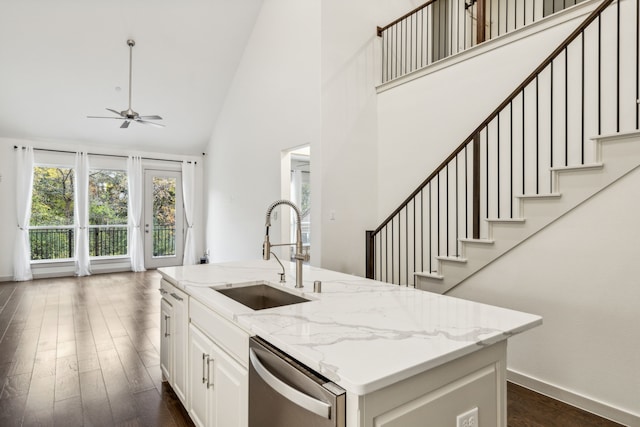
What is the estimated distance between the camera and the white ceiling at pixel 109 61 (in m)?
4.98

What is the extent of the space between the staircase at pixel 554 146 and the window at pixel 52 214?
678cm

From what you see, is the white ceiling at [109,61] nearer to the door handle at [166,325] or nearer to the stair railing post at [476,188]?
the stair railing post at [476,188]

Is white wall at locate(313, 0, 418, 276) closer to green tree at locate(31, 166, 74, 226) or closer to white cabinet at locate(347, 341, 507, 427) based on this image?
white cabinet at locate(347, 341, 507, 427)

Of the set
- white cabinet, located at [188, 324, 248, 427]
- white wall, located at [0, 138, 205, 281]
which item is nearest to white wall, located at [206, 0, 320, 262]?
white wall, located at [0, 138, 205, 281]

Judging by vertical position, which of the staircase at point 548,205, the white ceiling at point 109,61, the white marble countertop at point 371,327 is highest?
the white ceiling at point 109,61

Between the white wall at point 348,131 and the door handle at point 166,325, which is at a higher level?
the white wall at point 348,131

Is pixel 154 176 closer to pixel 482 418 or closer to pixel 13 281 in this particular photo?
pixel 13 281

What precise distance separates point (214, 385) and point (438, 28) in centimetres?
556

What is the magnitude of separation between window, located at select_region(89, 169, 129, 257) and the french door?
17.5 inches

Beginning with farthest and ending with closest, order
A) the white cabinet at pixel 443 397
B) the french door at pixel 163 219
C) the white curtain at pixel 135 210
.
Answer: the french door at pixel 163 219
the white curtain at pixel 135 210
the white cabinet at pixel 443 397

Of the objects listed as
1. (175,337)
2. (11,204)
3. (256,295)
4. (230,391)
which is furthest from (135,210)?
(230,391)

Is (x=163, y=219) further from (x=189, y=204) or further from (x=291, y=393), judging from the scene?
(x=291, y=393)

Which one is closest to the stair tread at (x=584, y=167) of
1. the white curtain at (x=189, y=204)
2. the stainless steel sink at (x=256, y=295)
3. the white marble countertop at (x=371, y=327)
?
the white marble countertop at (x=371, y=327)

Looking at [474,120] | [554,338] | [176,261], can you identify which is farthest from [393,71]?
[176,261]
